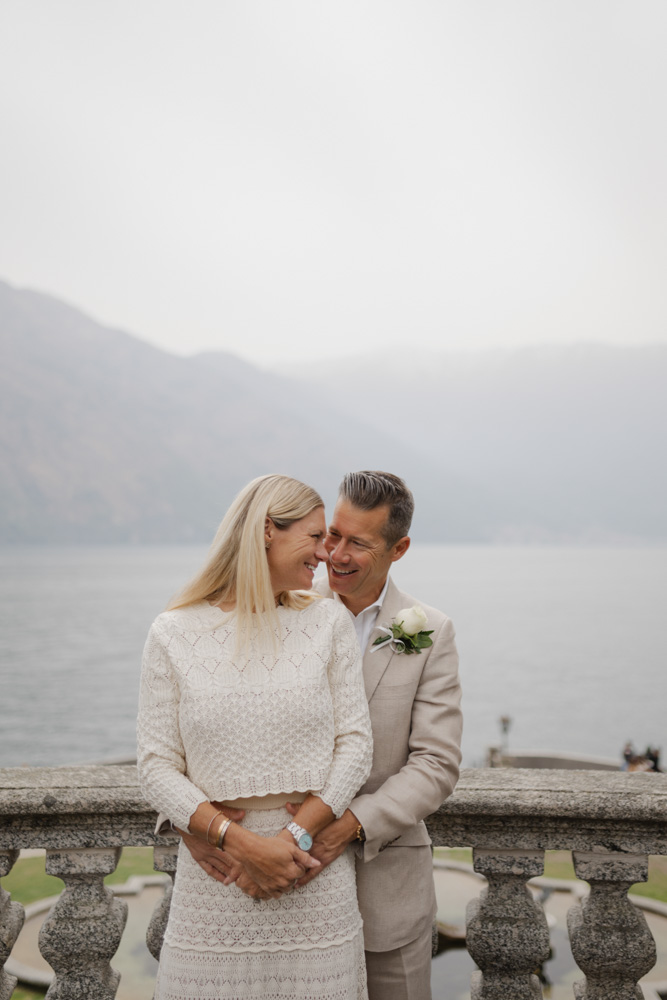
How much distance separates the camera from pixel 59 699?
83688mm

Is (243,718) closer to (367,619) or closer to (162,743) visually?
(162,743)

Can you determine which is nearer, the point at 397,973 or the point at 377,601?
the point at 397,973

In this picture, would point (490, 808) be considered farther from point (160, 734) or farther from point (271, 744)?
point (160, 734)

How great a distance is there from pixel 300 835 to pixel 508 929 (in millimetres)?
1005

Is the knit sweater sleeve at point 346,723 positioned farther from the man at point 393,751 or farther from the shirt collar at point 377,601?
the shirt collar at point 377,601

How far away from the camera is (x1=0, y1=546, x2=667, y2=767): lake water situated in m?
72.0

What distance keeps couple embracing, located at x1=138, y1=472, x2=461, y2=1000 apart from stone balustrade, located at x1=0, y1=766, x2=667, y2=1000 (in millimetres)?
289

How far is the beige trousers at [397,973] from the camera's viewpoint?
2795mm

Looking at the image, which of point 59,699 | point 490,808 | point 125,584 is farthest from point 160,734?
point 125,584

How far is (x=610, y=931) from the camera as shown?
289 centimetres

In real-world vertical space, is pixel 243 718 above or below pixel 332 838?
above

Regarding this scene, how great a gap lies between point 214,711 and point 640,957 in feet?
5.84

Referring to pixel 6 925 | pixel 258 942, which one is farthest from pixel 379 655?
pixel 6 925

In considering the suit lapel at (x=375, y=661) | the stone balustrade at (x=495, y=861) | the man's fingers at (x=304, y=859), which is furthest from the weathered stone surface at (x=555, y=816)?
the man's fingers at (x=304, y=859)
